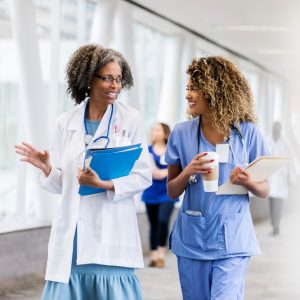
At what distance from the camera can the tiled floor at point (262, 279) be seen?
29.2 feet

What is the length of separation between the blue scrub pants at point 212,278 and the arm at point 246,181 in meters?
0.35

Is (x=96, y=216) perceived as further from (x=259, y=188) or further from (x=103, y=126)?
(x=259, y=188)

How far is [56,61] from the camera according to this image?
11234mm

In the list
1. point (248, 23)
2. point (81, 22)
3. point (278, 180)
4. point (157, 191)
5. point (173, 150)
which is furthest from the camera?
point (248, 23)

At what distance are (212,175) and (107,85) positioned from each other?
0.67 metres

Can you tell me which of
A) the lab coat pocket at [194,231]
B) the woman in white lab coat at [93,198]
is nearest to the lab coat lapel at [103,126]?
the woman in white lab coat at [93,198]

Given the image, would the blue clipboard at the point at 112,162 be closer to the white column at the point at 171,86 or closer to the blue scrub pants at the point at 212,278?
the blue scrub pants at the point at 212,278

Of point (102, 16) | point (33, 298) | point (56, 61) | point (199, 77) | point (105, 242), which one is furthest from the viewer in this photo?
point (102, 16)

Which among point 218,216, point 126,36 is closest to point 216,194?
point 218,216

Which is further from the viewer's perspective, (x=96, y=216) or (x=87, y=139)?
(x=87, y=139)

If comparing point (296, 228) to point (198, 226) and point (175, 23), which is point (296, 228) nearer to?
point (175, 23)

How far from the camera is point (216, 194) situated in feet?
14.7

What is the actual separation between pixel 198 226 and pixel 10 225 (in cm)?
542

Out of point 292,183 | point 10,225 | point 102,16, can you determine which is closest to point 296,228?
point 292,183
